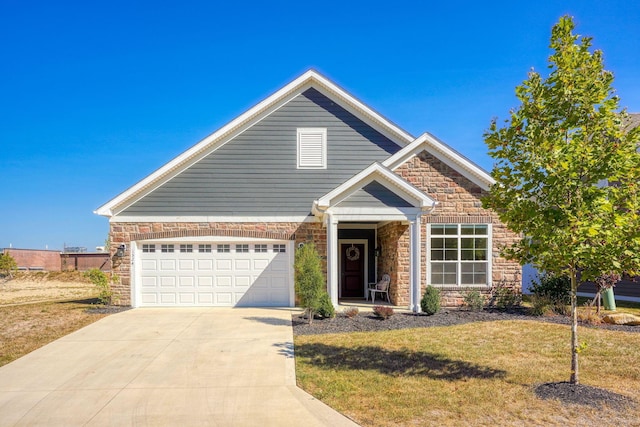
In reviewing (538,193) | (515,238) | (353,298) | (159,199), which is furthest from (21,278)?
(538,193)

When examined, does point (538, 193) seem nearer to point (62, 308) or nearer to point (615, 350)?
point (615, 350)

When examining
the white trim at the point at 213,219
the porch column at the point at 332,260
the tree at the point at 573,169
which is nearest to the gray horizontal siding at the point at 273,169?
the white trim at the point at 213,219

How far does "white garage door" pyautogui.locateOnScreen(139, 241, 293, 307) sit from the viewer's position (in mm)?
14352

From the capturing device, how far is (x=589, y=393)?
20.1 ft

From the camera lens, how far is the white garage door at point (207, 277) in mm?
A: 14352

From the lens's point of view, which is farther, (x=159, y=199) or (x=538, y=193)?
(x=159, y=199)

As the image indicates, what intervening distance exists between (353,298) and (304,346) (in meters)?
7.66

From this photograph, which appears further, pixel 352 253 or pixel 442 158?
pixel 352 253

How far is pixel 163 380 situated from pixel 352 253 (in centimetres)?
1046

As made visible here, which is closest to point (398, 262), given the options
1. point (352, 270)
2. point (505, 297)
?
point (352, 270)

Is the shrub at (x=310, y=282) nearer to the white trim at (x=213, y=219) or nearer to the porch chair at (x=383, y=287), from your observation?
the white trim at (x=213, y=219)

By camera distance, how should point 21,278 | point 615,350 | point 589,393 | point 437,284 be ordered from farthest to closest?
point 21,278, point 437,284, point 615,350, point 589,393

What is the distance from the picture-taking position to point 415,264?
1281 centimetres

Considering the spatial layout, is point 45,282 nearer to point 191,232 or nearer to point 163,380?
point 191,232
